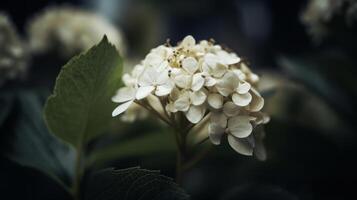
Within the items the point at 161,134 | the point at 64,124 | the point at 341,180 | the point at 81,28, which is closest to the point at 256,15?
the point at 81,28

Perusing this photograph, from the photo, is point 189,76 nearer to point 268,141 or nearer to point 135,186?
point 135,186

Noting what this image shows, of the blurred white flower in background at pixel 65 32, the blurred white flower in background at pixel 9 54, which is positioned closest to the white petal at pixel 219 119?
the blurred white flower in background at pixel 9 54

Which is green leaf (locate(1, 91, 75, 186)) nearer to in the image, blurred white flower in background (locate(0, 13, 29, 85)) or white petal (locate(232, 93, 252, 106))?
blurred white flower in background (locate(0, 13, 29, 85))

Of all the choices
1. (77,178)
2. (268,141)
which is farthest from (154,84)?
(268,141)

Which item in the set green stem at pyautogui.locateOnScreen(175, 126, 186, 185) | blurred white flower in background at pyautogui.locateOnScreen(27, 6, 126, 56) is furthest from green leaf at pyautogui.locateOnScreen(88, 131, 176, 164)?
blurred white flower in background at pyautogui.locateOnScreen(27, 6, 126, 56)

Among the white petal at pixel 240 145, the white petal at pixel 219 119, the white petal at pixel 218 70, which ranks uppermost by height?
the white petal at pixel 218 70

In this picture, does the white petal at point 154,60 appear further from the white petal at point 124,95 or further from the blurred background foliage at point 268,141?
the blurred background foliage at point 268,141

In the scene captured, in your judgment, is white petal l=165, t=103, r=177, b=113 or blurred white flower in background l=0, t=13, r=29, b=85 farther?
blurred white flower in background l=0, t=13, r=29, b=85
